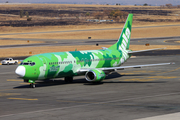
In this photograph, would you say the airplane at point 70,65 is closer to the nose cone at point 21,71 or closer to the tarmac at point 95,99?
the nose cone at point 21,71

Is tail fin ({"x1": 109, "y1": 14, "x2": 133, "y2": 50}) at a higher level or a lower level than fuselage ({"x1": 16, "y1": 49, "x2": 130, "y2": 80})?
higher

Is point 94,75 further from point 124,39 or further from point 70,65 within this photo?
point 124,39

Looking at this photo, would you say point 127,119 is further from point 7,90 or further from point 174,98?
point 7,90

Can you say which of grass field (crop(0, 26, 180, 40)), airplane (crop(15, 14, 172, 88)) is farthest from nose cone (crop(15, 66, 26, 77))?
grass field (crop(0, 26, 180, 40))

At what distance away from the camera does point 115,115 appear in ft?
94.3

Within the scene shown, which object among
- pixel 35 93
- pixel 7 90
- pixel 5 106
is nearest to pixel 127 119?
pixel 5 106

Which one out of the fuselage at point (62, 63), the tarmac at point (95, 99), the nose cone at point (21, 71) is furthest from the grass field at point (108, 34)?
the nose cone at point (21, 71)

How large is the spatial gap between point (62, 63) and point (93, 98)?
1106 centimetres

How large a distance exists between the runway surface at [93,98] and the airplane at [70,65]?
1682 mm

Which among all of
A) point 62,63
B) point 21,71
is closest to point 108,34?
point 62,63

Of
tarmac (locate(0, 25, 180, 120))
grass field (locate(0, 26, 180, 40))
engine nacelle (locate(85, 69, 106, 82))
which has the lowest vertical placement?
tarmac (locate(0, 25, 180, 120))

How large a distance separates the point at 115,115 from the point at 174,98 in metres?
11.0

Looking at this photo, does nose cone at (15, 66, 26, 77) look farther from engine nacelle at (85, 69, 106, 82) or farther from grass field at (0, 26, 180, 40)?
grass field at (0, 26, 180, 40)

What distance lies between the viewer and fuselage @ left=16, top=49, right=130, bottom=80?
43875 mm
